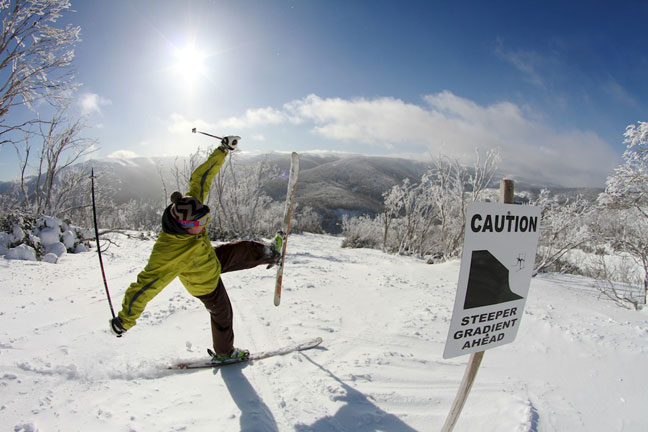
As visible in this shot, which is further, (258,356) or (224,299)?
(258,356)

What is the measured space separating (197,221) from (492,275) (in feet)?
6.92

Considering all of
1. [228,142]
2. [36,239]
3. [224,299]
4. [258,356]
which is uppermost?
[228,142]

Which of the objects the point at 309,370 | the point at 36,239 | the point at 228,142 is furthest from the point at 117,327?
the point at 36,239

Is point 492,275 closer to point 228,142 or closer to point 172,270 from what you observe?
point 172,270

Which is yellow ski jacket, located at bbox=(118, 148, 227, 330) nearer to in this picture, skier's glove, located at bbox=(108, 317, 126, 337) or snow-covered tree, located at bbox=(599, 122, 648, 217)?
skier's glove, located at bbox=(108, 317, 126, 337)

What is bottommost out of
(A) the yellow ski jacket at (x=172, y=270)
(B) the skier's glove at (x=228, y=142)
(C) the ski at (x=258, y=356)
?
(C) the ski at (x=258, y=356)

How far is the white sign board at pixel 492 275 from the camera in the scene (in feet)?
4.92

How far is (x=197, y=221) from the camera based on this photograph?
2.39 m

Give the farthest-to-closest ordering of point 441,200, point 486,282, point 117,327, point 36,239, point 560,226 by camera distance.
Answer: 1. point 441,200
2. point 560,226
3. point 36,239
4. point 117,327
5. point 486,282

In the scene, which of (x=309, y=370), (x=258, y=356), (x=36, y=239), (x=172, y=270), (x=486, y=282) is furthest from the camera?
(x=36, y=239)

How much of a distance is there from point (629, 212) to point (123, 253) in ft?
44.4

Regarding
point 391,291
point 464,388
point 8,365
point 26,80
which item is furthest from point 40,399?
point 26,80

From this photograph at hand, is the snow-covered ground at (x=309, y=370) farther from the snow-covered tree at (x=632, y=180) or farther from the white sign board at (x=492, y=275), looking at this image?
the snow-covered tree at (x=632, y=180)

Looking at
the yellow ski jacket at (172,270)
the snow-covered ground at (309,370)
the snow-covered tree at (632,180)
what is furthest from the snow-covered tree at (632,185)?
the yellow ski jacket at (172,270)
